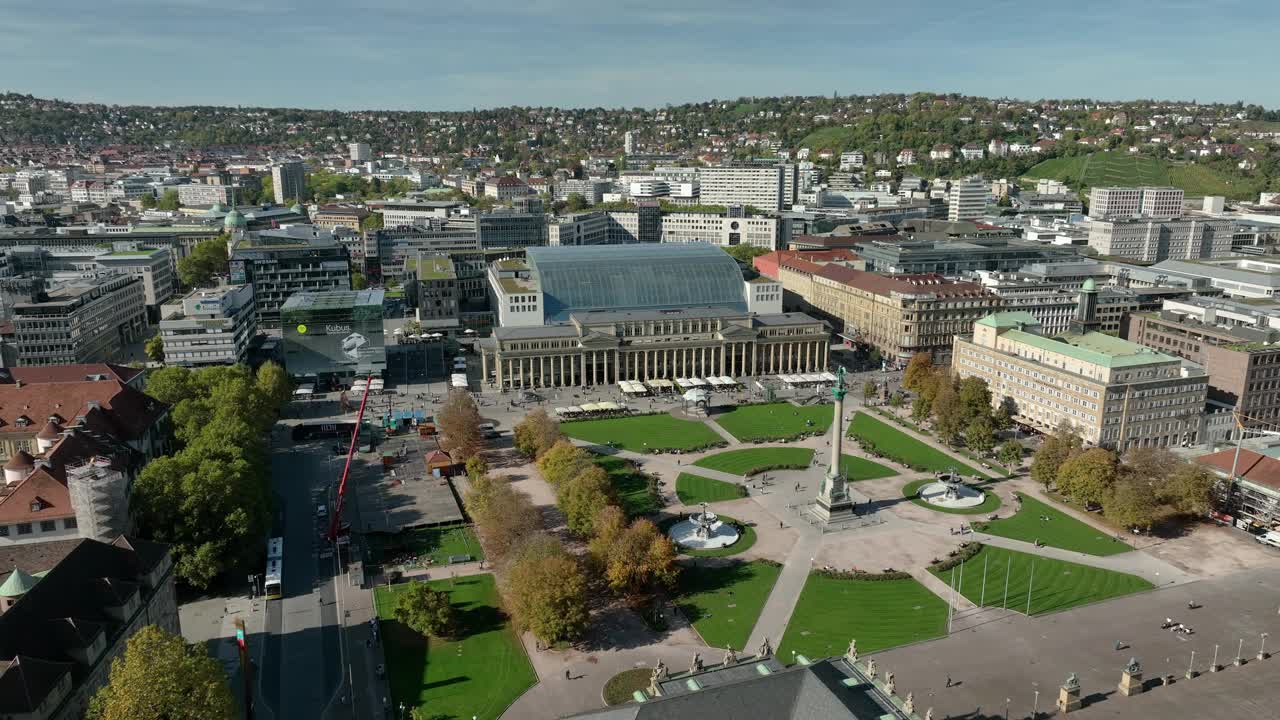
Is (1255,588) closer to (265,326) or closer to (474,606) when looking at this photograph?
(474,606)

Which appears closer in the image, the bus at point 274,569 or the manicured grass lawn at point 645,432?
the bus at point 274,569

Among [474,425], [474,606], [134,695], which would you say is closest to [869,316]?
[474,425]

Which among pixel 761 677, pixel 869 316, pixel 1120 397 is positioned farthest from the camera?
pixel 869 316

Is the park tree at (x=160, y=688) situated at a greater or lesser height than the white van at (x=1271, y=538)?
greater

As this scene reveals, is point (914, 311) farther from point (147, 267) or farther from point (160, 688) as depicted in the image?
point (147, 267)

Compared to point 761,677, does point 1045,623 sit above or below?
below

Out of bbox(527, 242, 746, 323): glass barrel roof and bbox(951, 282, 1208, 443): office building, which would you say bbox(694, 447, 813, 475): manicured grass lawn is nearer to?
bbox(951, 282, 1208, 443): office building

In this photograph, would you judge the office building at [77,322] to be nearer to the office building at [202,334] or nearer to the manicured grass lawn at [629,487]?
the office building at [202,334]

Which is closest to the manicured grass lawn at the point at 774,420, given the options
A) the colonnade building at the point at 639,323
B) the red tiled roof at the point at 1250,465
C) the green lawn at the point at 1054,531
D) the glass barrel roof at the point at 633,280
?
the colonnade building at the point at 639,323
